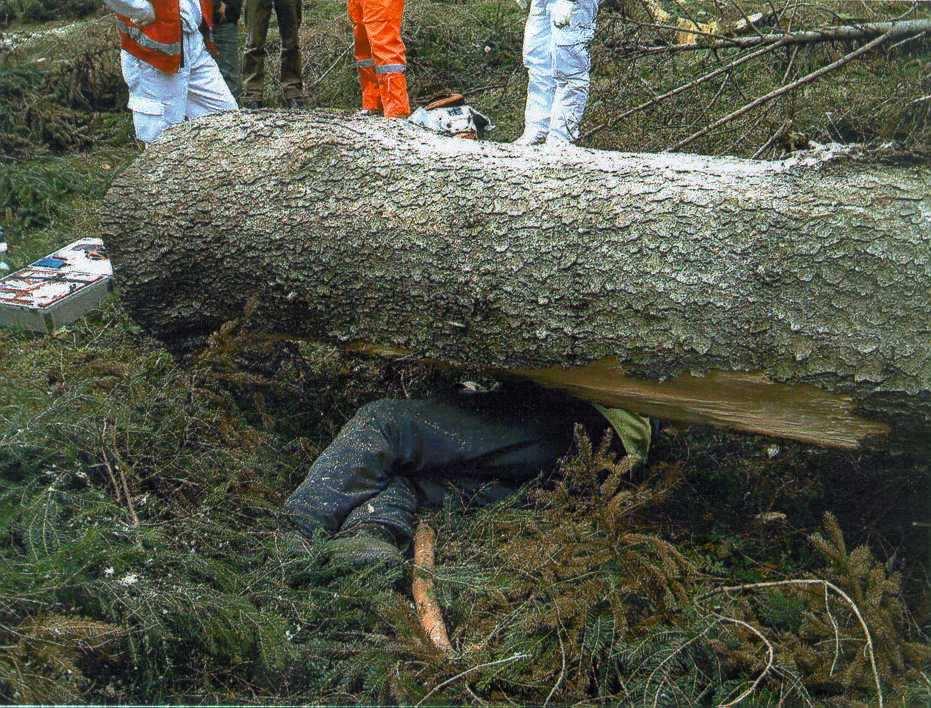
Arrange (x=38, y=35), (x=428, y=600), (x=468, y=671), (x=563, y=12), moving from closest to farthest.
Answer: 1. (x=468, y=671)
2. (x=428, y=600)
3. (x=563, y=12)
4. (x=38, y=35)

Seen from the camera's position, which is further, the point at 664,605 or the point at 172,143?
the point at 172,143

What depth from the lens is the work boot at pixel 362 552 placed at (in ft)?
8.56

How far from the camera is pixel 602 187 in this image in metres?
2.81

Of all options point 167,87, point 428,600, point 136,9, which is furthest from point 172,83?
point 428,600

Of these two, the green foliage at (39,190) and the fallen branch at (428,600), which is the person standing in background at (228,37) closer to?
the green foliage at (39,190)

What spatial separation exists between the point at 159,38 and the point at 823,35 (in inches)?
124

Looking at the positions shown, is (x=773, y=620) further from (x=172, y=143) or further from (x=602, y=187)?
(x=172, y=143)

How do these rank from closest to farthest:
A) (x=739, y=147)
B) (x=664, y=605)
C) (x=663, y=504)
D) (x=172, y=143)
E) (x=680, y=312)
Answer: (x=664, y=605) → (x=680, y=312) → (x=663, y=504) → (x=172, y=143) → (x=739, y=147)

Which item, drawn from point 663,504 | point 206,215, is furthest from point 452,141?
point 663,504

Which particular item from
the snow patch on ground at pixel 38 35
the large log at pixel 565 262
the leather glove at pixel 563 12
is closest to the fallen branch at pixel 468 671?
the large log at pixel 565 262

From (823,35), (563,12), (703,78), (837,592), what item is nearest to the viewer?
(837,592)

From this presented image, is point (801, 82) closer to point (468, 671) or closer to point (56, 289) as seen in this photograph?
point (468, 671)

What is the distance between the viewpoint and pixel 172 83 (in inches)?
191

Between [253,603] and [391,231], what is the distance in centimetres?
120
